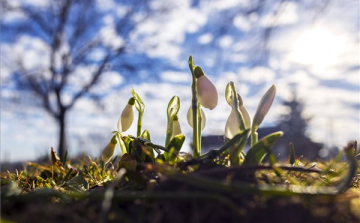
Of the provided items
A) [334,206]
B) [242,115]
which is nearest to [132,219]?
[334,206]

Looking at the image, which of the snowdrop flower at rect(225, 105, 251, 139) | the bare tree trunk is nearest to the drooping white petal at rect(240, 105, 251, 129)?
the snowdrop flower at rect(225, 105, 251, 139)

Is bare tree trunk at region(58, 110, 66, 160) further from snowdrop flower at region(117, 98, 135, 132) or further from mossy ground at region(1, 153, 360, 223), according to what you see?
mossy ground at region(1, 153, 360, 223)

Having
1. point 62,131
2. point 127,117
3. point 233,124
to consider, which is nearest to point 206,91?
point 233,124

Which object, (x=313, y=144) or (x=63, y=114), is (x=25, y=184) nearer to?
(x=63, y=114)

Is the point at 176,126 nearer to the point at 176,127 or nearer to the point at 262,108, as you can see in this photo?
the point at 176,127

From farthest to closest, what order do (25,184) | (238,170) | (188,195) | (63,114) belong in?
(63,114)
(25,184)
(238,170)
(188,195)

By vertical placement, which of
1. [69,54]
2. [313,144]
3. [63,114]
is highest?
[69,54]
